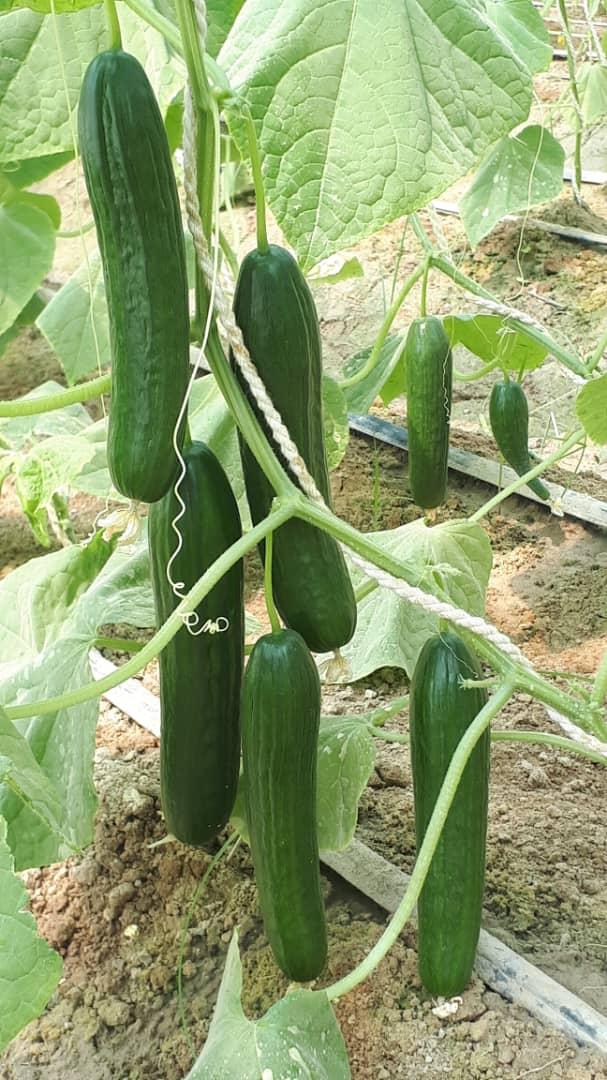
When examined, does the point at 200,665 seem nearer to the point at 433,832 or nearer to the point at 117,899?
the point at 433,832

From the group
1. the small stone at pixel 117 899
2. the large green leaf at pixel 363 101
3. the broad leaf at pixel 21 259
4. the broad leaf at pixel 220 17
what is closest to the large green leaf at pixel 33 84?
the broad leaf at pixel 220 17

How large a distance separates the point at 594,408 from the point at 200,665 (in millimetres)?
1059

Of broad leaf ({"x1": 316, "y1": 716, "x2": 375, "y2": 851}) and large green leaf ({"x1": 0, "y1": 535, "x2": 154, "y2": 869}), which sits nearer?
large green leaf ({"x1": 0, "y1": 535, "x2": 154, "y2": 869})

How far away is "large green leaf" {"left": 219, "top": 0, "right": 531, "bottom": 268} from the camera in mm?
1293

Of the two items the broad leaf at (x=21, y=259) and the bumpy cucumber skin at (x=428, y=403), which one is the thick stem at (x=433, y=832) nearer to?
the bumpy cucumber skin at (x=428, y=403)

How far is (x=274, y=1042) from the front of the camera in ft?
4.24

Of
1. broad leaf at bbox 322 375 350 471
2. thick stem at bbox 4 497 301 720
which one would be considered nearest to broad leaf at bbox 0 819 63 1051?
thick stem at bbox 4 497 301 720

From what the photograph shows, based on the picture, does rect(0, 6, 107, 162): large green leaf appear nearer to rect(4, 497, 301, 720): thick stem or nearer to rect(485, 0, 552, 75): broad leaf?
rect(4, 497, 301, 720): thick stem

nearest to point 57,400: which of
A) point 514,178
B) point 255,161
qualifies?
point 255,161

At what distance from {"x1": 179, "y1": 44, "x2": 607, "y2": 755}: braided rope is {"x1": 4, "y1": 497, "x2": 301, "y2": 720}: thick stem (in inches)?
2.7

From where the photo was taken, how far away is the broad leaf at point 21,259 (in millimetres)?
2709

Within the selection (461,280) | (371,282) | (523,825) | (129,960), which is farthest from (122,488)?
(371,282)

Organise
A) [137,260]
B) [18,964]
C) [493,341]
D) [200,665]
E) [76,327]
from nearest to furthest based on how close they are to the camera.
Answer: [18,964], [137,260], [200,665], [76,327], [493,341]

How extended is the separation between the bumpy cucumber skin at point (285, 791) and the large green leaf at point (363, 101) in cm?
51
